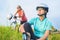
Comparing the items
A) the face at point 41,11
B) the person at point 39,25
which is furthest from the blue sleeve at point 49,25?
the face at point 41,11

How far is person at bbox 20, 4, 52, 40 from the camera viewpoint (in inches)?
94.2

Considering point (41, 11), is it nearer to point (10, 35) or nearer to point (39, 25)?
point (39, 25)

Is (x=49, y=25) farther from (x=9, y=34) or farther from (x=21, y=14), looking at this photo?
(x=9, y=34)

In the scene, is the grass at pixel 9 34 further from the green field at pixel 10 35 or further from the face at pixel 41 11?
the face at pixel 41 11

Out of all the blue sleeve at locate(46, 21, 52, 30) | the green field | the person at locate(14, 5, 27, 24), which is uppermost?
the person at locate(14, 5, 27, 24)

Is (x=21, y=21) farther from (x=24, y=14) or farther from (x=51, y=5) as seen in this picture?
(x=51, y=5)

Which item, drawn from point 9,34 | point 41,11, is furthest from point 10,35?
point 41,11

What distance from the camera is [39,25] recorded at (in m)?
2.41

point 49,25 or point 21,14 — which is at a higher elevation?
point 21,14

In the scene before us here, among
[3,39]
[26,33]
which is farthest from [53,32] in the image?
[3,39]

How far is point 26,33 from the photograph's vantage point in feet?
7.90

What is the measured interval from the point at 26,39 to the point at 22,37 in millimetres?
45

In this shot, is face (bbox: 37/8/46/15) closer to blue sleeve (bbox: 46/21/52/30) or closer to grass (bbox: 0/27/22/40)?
blue sleeve (bbox: 46/21/52/30)

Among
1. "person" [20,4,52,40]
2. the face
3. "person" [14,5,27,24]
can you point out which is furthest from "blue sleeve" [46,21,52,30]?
"person" [14,5,27,24]
